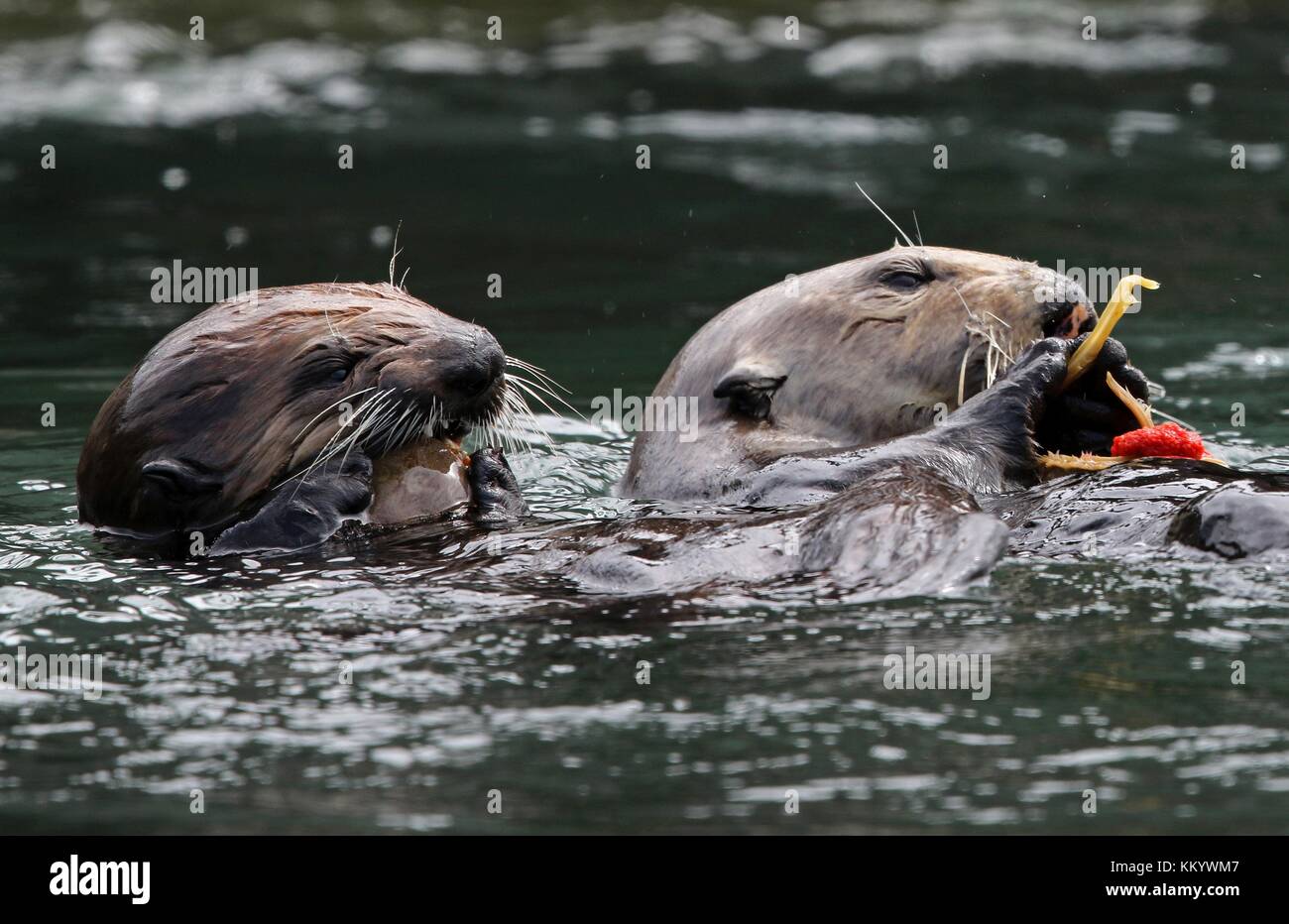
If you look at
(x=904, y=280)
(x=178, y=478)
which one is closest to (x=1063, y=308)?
(x=904, y=280)

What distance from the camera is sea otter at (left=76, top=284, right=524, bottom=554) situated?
525cm

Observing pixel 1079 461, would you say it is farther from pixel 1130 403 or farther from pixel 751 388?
pixel 751 388

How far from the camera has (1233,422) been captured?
7.46m

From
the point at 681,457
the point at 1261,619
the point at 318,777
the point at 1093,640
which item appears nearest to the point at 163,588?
the point at 318,777

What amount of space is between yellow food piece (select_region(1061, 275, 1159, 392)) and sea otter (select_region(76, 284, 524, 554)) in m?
1.75

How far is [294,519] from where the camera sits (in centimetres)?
525

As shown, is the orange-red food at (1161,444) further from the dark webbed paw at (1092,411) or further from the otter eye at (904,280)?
the otter eye at (904,280)

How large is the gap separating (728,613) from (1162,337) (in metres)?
5.42

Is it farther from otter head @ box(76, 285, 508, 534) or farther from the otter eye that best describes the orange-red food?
otter head @ box(76, 285, 508, 534)

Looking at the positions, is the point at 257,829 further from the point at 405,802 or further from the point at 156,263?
the point at 156,263

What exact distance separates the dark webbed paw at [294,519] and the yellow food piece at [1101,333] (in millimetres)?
2209

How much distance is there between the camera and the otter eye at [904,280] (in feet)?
19.5

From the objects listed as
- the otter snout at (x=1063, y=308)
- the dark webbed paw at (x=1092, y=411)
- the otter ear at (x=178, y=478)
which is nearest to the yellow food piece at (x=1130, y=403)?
the dark webbed paw at (x=1092, y=411)

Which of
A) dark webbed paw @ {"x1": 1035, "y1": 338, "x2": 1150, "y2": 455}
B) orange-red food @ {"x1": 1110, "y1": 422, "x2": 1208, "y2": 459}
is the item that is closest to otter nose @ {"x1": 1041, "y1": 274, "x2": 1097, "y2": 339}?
dark webbed paw @ {"x1": 1035, "y1": 338, "x2": 1150, "y2": 455}
